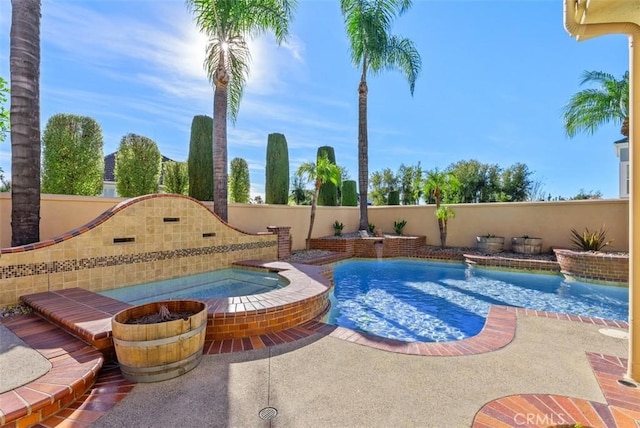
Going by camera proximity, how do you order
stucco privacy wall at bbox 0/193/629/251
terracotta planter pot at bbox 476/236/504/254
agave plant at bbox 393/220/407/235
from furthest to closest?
agave plant at bbox 393/220/407/235, terracotta planter pot at bbox 476/236/504/254, stucco privacy wall at bbox 0/193/629/251

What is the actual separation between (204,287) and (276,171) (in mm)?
8437

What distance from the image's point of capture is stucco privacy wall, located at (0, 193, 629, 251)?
712cm

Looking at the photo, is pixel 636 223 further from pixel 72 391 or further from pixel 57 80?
pixel 57 80

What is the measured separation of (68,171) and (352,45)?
12398 millimetres

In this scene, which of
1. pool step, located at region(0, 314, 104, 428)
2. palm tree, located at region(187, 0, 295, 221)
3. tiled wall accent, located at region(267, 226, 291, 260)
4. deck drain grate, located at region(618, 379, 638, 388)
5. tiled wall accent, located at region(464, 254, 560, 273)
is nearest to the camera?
pool step, located at region(0, 314, 104, 428)

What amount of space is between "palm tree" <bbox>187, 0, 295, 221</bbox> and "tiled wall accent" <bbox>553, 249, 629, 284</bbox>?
11.1 metres

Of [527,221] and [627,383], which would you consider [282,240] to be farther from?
[527,221]

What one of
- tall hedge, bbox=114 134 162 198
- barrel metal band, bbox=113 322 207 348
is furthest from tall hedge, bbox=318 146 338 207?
barrel metal band, bbox=113 322 207 348

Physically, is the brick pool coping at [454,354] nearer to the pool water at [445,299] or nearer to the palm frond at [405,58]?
the pool water at [445,299]

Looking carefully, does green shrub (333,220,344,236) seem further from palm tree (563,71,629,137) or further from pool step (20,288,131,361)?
palm tree (563,71,629,137)

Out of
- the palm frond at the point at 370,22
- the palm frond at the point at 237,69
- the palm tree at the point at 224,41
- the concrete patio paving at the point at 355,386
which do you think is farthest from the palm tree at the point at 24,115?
the palm frond at the point at 370,22

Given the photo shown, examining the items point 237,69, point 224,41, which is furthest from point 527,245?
point 224,41

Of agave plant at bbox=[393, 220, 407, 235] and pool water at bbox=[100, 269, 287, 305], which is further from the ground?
agave plant at bbox=[393, 220, 407, 235]

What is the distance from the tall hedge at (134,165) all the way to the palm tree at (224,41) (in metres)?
2.51
